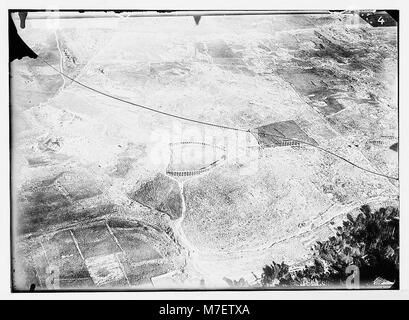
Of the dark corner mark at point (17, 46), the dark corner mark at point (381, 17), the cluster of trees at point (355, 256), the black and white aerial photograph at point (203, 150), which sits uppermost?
the dark corner mark at point (381, 17)

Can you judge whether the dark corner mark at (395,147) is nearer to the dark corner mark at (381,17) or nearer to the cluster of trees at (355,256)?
the cluster of trees at (355,256)

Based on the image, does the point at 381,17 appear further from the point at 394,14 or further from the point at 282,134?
the point at 282,134

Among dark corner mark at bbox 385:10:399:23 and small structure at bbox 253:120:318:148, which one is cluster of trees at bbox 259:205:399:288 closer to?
small structure at bbox 253:120:318:148

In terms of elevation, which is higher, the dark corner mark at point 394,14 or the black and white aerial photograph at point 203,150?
the dark corner mark at point 394,14

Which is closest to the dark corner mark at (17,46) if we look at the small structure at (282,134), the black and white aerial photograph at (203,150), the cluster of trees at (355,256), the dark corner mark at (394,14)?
the black and white aerial photograph at (203,150)

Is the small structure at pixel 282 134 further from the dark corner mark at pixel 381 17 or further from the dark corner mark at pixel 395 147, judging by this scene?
the dark corner mark at pixel 381 17

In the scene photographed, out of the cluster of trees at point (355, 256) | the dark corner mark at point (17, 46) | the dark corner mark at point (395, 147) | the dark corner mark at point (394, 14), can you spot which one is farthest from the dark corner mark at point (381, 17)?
the dark corner mark at point (17, 46)
